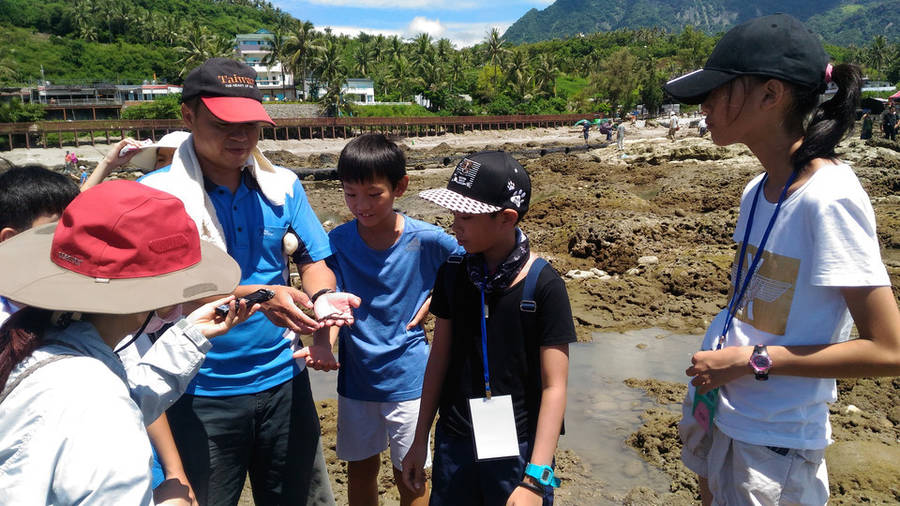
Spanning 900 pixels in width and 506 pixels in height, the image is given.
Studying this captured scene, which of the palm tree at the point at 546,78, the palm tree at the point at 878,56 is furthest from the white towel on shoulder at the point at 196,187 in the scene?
the palm tree at the point at 878,56

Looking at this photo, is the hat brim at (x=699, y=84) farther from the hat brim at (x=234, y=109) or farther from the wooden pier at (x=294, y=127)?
the wooden pier at (x=294, y=127)

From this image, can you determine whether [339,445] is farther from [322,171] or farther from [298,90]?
[298,90]

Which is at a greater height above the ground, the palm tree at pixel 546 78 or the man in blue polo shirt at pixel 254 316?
the palm tree at pixel 546 78

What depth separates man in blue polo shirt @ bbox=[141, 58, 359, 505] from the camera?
219cm

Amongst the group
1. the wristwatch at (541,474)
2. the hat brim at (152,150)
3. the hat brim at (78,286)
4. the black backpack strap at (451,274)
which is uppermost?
the hat brim at (152,150)

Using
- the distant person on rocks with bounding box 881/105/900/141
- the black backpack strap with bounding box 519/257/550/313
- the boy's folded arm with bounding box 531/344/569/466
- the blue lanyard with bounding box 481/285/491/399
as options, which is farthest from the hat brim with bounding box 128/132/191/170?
the distant person on rocks with bounding box 881/105/900/141

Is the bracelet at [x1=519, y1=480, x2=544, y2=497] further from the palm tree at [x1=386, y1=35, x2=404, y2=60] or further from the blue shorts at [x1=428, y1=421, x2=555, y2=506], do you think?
the palm tree at [x1=386, y1=35, x2=404, y2=60]

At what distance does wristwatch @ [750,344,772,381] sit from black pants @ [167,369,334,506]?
1.66m

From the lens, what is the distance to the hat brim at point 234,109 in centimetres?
218

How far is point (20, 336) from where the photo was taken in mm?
1255

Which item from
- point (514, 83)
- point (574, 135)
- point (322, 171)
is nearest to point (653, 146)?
point (322, 171)

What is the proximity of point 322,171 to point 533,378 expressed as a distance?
20090 mm

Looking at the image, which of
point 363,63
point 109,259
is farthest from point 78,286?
point 363,63

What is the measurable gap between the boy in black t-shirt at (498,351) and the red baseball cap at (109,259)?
0.85m
